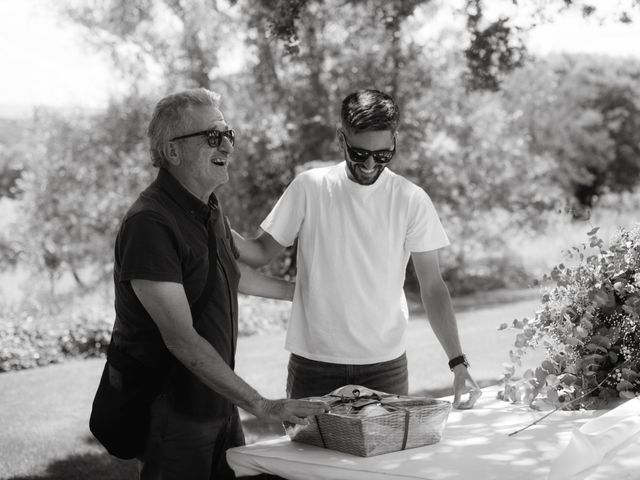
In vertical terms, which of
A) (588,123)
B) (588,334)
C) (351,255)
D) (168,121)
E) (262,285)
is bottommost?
(588,334)

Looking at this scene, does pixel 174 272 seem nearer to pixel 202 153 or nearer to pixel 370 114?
pixel 202 153

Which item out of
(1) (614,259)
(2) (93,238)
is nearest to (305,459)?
(1) (614,259)

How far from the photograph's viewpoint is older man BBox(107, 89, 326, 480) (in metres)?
2.44

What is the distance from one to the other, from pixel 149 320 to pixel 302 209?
89 centimetres

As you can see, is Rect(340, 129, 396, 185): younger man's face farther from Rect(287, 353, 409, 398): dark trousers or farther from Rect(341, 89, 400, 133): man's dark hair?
Rect(287, 353, 409, 398): dark trousers

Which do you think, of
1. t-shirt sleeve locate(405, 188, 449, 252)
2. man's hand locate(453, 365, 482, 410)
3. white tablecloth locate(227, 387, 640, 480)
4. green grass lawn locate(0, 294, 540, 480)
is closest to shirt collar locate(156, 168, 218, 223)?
white tablecloth locate(227, 387, 640, 480)

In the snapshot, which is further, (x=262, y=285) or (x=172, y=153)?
(x=262, y=285)

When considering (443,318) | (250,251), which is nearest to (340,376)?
(443,318)

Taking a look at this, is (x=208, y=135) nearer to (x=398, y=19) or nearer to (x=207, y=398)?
(x=207, y=398)

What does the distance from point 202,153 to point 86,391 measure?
707 centimetres

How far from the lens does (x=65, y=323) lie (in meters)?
12.1

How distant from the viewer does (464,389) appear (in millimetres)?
3086

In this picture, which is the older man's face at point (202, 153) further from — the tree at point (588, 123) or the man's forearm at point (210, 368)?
the tree at point (588, 123)

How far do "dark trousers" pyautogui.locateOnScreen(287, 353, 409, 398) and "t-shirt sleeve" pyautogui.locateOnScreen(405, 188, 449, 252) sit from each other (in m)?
0.45
